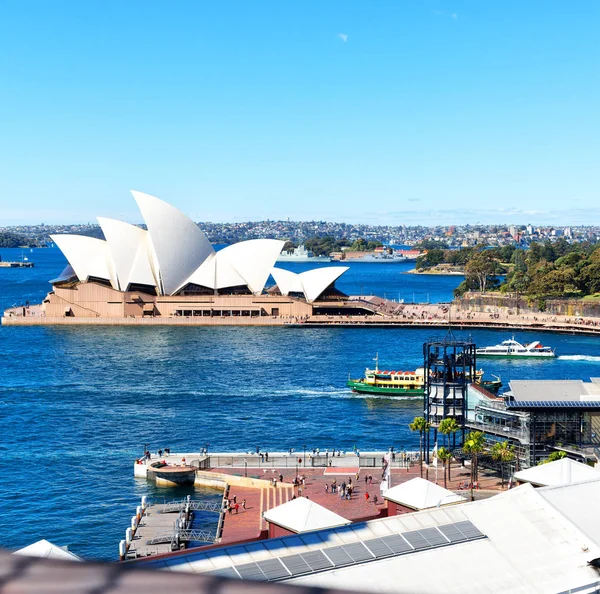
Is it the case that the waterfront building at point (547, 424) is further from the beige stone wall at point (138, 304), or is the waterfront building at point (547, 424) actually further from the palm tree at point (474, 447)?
the beige stone wall at point (138, 304)

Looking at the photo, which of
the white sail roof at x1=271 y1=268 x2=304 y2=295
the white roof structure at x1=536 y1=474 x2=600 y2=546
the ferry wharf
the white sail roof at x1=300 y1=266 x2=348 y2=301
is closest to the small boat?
the white sail roof at x1=300 y1=266 x2=348 y2=301

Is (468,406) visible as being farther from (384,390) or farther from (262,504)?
(384,390)

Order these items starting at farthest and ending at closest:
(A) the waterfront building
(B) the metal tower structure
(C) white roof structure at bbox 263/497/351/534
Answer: (B) the metal tower structure, (A) the waterfront building, (C) white roof structure at bbox 263/497/351/534

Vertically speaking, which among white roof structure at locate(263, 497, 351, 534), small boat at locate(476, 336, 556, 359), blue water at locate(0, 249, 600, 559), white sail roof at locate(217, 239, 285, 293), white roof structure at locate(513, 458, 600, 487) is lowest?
small boat at locate(476, 336, 556, 359)

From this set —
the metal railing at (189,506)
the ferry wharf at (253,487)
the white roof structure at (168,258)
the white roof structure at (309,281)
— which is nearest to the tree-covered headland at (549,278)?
the white roof structure at (309,281)

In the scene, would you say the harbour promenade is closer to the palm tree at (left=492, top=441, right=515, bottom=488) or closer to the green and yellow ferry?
the green and yellow ferry

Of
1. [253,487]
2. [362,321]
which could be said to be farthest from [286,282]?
[253,487]
